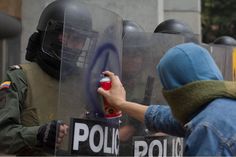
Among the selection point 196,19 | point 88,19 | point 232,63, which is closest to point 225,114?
point 88,19

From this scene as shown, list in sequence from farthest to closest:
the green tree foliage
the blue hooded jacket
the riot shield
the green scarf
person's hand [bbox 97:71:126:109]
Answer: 1. the green tree foliage
2. the riot shield
3. person's hand [bbox 97:71:126:109]
4. the green scarf
5. the blue hooded jacket

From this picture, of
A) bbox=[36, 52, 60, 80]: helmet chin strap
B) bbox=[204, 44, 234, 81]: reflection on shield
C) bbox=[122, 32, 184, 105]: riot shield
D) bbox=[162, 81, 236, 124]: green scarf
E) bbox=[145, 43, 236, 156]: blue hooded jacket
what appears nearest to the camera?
bbox=[145, 43, 236, 156]: blue hooded jacket

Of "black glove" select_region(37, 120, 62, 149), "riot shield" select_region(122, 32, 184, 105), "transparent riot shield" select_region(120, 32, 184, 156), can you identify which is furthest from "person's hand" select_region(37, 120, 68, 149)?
"riot shield" select_region(122, 32, 184, 105)

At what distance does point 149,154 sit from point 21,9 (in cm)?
381

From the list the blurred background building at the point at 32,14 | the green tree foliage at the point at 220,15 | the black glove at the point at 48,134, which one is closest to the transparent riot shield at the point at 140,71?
the black glove at the point at 48,134

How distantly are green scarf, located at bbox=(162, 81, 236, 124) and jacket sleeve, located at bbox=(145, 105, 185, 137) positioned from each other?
54 centimetres

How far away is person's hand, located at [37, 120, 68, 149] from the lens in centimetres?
277

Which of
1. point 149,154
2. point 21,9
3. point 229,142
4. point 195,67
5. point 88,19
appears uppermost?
point 21,9

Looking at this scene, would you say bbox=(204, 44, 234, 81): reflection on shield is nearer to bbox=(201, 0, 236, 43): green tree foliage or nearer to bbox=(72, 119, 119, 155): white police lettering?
bbox=(72, 119, 119, 155): white police lettering

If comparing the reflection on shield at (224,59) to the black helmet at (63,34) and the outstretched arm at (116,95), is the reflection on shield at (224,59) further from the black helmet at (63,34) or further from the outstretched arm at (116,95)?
the outstretched arm at (116,95)

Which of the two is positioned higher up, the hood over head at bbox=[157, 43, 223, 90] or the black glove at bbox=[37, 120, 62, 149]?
the hood over head at bbox=[157, 43, 223, 90]

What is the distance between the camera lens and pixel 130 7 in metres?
7.12

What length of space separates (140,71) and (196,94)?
1405 mm

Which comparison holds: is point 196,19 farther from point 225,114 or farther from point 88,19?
point 225,114
